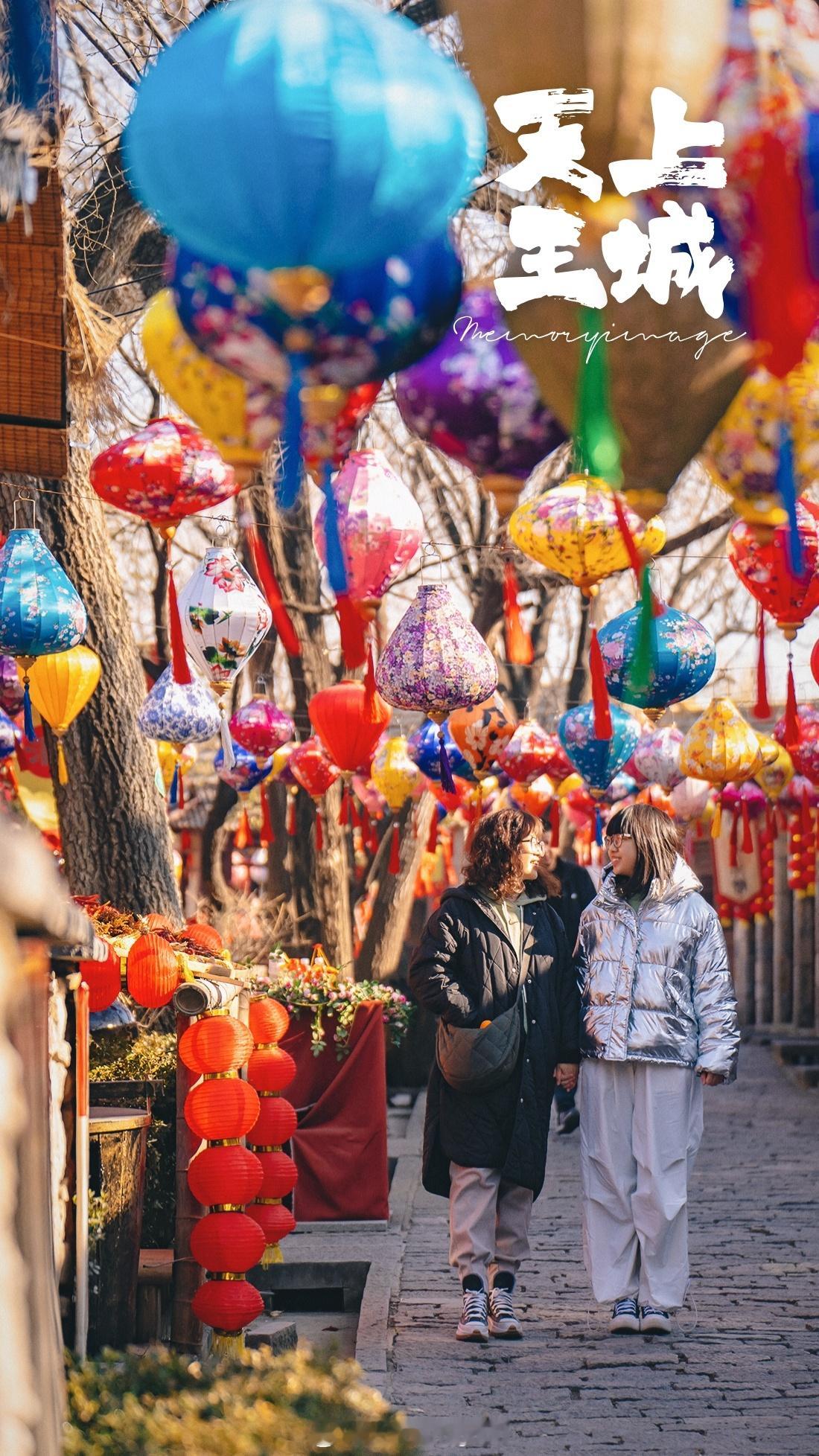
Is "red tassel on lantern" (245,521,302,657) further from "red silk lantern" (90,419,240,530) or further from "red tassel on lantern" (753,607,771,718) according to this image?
"red tassel on lantern" (753,607,771,718)

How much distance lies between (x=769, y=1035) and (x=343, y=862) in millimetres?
9093

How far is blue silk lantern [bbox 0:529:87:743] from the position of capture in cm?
827

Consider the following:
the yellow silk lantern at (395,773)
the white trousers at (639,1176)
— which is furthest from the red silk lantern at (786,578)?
the yellow silk lantern at (395,773)

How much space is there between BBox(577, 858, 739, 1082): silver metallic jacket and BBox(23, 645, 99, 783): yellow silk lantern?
3.77 metres

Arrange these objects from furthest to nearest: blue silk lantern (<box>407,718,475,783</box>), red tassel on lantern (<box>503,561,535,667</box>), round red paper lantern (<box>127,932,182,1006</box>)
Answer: blue silk lantern (<box>407,718,475,783</box>)
round red paper lantern (<box>127,932,182,1006</box>)
red tassel on lantern (<box>503,561,535,667</box>)

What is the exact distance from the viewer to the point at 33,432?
16.4 feet

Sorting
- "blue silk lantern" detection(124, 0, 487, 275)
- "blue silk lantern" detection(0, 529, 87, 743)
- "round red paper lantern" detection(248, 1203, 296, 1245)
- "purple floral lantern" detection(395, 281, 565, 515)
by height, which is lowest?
"round red paper lantern" detection(248, 1203, 296, 1245)

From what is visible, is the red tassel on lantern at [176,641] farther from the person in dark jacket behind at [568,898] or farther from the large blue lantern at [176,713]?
the large blue lantern at [176,713]

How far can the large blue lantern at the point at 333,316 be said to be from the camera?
3574 millimetres

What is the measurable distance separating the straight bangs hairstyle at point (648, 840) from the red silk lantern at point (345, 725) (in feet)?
13.3

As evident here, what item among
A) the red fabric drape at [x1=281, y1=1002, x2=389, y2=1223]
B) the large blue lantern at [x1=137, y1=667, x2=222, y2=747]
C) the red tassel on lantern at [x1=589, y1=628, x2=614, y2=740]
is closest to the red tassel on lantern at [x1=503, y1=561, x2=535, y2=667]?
the red tassel on lantern at [x1=589, y1=628, x2=614, y2=740]

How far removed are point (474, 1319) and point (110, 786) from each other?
4299mm

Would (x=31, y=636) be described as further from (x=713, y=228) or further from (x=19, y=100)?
(x=713, y=228)

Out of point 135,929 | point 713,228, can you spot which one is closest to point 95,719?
point 135,929
